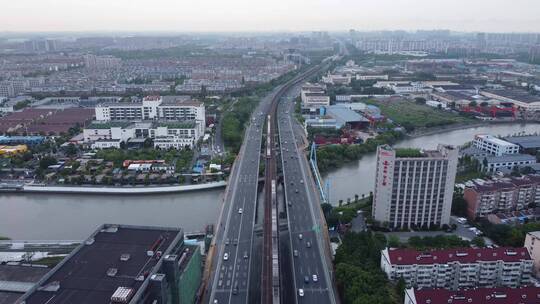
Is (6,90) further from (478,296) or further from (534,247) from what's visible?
(534,247)

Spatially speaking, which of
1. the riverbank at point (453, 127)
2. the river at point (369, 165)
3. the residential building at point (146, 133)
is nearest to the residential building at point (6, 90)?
the residential building at point (146, 133)

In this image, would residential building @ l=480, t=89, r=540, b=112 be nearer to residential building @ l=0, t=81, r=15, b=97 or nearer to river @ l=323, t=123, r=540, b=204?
river @ l=323, t=123, r=540, b=204

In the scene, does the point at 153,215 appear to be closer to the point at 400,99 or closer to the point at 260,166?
the point at 260,166

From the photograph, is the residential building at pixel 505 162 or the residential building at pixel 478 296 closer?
the residential building at pixel 478 296

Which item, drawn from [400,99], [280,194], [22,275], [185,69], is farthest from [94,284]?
[185,69]

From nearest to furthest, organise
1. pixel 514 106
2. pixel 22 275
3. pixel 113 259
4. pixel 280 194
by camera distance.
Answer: pixel 113 259 → pixel 22 275 → pixel 280 194 → pixel 514 106

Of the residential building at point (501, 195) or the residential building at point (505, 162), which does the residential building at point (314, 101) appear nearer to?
the residential building at point (505, 162)

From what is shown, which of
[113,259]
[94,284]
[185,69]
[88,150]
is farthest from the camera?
[185,69]

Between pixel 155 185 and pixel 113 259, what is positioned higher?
pixel 113 259
